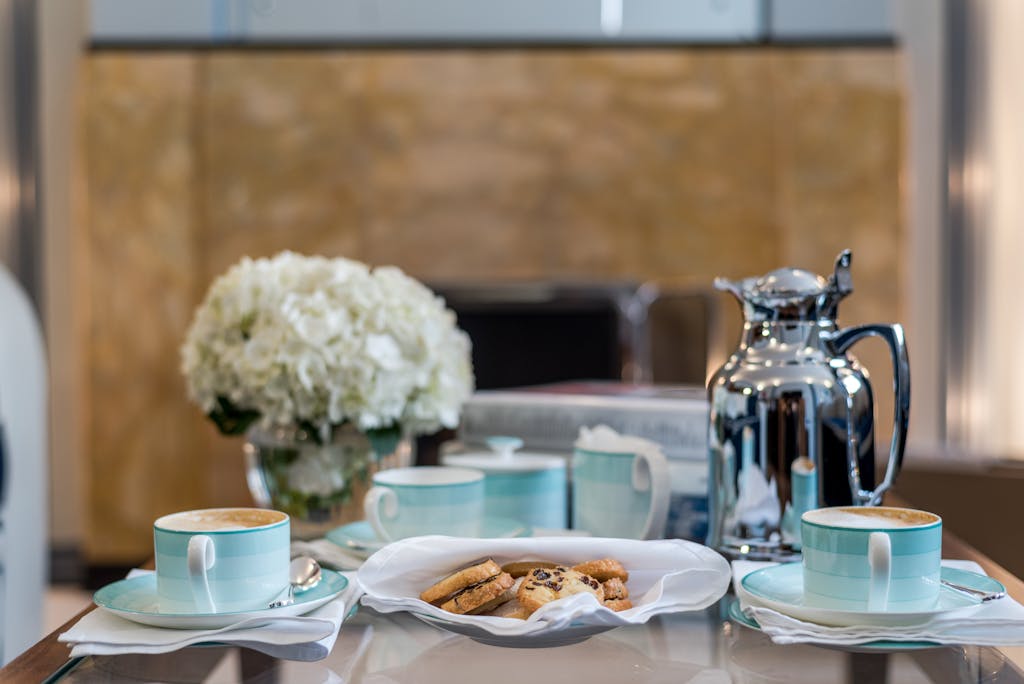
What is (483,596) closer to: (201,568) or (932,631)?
(201,568)

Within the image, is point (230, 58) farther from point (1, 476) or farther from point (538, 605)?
point (538, 605)

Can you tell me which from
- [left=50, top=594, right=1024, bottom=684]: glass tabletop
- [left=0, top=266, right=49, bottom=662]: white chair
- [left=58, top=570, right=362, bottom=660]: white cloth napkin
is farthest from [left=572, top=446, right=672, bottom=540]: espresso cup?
[left=0, top=266, right=49, bottom=662]: white chair

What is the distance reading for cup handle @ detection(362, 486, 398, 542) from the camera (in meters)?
0.87

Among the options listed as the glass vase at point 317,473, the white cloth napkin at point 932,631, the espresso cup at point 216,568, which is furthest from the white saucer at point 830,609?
the glass vase at point 317,473

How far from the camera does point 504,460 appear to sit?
1.04m

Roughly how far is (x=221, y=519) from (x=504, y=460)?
36 centimetres

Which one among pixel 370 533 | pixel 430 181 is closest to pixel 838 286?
pixel 370 533

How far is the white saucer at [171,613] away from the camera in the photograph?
66 cm

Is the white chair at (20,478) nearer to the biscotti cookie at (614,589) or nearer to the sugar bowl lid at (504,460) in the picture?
the sugar bowl lid at (504,460)

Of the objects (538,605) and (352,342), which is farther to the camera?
(352,342)

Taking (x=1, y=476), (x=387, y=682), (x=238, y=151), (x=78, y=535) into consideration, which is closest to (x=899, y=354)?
(x=387, y=682)

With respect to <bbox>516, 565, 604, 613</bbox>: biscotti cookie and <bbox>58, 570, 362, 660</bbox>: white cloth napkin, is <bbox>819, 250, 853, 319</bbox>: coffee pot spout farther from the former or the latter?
<bbox>58, 570, 362, 660</bbox>: white cloth napkin

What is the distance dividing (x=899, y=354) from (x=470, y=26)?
3.07 metres

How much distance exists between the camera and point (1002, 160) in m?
3.61
